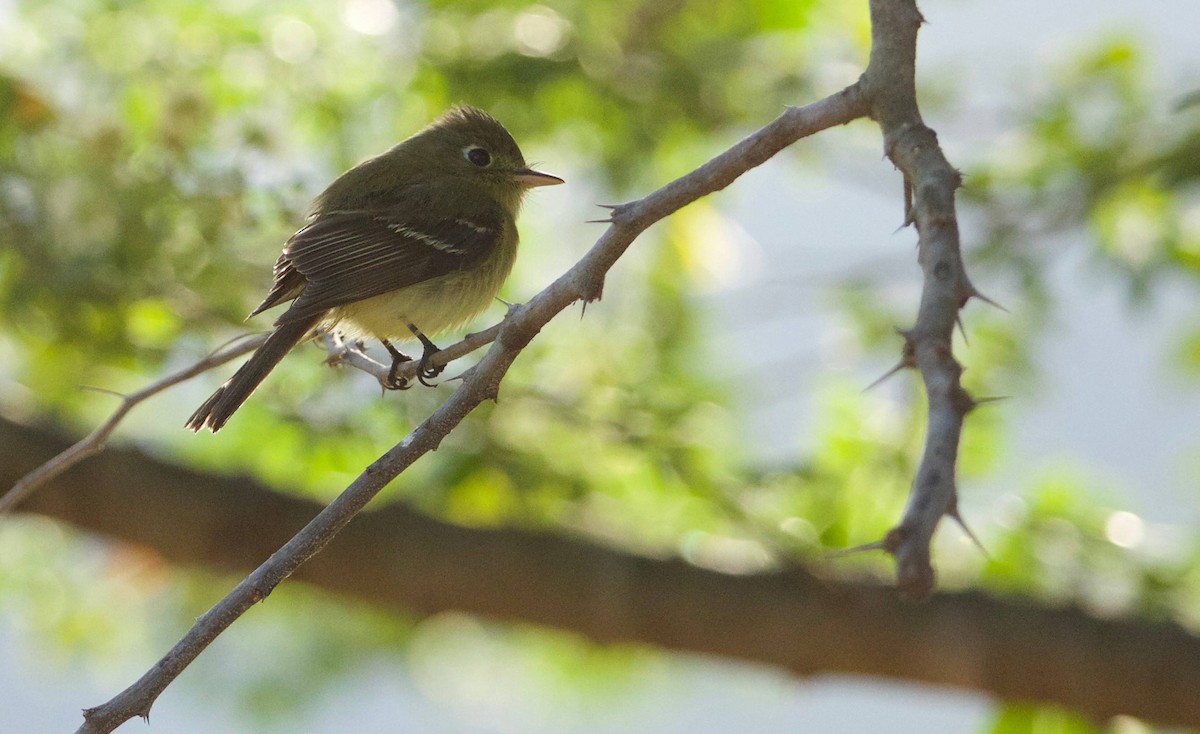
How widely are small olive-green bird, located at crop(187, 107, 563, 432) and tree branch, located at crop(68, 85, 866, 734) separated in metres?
1.38

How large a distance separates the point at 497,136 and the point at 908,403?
2.11 meters

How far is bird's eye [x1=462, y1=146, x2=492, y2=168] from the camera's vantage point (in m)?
4.81

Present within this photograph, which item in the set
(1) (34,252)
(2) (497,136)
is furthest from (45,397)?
(2) (497,136)

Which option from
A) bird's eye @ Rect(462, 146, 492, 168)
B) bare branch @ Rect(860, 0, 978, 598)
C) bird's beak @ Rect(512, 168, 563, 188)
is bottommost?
bare branch @ Rect(860, 0, 978, 598)

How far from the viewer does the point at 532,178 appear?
4.75 metres

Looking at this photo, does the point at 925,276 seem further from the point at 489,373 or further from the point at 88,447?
the point at 88,447

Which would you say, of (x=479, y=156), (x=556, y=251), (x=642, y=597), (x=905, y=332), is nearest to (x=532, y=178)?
(x=479, y=156)

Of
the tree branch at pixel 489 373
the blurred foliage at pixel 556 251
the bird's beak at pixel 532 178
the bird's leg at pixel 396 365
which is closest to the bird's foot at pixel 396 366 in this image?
the bird's leg at pixel 396 365

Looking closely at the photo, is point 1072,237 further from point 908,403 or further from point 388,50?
point 388,50

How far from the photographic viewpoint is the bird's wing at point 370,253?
3.88 meters

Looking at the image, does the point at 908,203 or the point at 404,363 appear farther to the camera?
the point at 404,363

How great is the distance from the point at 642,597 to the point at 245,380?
2.78 metres

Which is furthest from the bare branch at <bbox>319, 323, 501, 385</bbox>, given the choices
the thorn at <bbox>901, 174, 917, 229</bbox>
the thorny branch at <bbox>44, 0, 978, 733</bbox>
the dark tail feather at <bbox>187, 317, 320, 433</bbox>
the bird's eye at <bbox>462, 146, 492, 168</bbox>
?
the bird's eye at <bbox>462, 146, 492, 168</bbox>

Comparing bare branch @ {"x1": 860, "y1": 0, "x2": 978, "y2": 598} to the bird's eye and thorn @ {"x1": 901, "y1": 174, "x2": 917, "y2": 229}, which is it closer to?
thorn @ {"x1": 901, "y1": 174, "x2": 917, "y2": 229}
